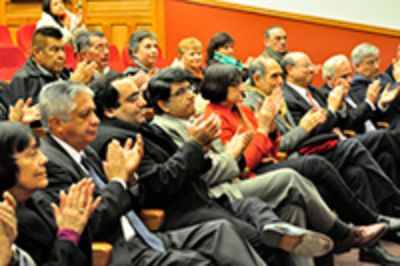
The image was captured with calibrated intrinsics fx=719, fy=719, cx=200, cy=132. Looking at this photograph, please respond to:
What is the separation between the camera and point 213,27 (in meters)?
3.07

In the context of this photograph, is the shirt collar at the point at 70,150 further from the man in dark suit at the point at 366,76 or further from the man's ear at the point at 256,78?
the man in dark suit at the point at 366,76

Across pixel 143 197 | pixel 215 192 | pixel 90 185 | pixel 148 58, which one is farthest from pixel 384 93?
pixel 90 185

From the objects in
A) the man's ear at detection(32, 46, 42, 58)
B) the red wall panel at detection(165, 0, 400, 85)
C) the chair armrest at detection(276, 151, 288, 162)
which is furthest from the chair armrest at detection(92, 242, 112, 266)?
the red wall panel at detection(165, 0, 400, 85)

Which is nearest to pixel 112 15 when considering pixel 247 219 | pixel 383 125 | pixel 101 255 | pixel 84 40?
pixel 84 40

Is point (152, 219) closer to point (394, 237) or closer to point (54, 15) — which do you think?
point (394, 237)

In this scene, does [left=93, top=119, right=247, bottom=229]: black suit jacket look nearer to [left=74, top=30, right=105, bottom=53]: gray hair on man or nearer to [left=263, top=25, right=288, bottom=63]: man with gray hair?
[left=74, top=30, right=105, bottom=53]: gray hair on man

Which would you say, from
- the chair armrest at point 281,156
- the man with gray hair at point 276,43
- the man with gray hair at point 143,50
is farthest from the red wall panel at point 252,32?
the chair armrest at point 281,156

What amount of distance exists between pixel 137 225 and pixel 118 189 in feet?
0.29

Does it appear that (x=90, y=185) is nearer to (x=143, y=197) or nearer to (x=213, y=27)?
(x=143, y=197)

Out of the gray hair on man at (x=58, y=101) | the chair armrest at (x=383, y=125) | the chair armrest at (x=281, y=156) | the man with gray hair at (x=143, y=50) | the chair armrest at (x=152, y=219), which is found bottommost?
the chair armrest at (x=383, y=125)

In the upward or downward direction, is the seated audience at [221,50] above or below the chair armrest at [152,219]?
below

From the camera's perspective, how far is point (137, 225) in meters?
1.00

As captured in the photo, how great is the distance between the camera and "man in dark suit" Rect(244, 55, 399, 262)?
1.39 metres

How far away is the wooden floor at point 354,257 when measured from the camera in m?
1.53
